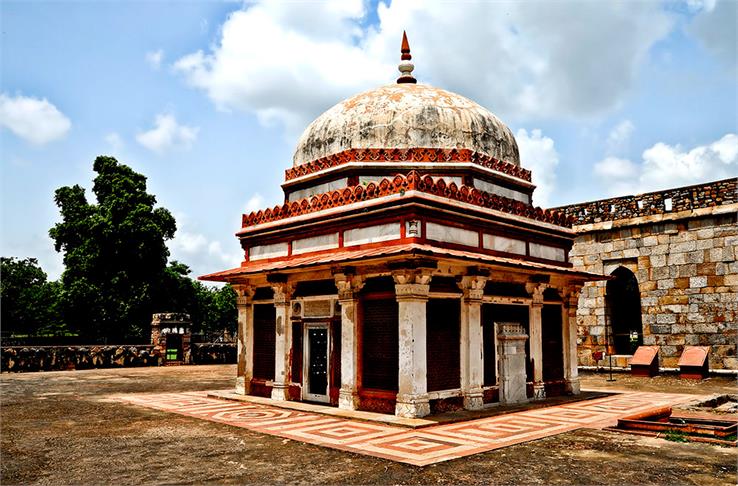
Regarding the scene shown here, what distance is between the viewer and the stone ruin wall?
20.3 meters

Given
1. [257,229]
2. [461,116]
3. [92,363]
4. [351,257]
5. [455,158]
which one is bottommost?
[92,363]

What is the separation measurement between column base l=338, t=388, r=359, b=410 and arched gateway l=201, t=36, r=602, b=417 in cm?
4

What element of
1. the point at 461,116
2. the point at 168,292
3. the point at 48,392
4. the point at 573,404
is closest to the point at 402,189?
the point at 461,116

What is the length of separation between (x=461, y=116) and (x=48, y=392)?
14592 mm

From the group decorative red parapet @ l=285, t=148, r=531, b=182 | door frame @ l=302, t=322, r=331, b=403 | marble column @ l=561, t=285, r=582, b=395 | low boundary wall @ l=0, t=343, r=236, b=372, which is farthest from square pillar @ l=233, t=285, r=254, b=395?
low boundary wall @ l=0, t=343, r=236, b=372

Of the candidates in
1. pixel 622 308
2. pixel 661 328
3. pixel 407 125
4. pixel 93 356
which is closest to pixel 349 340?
pixel 407 125

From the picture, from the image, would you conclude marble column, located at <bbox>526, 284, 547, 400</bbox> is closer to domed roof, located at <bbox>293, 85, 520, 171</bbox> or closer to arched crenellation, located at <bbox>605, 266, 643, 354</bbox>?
domed roof, located at <bbox>293, 85, 520, 171</bbox>

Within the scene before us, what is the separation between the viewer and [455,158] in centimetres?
1473

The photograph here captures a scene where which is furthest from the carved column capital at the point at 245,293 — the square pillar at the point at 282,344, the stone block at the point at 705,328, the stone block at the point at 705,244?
the stone block at the point at 705,244

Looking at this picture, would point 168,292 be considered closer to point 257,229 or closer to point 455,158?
point 257,229

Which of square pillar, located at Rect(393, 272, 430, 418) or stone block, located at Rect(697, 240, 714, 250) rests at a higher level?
stone block, located at Rect(697, 240, 714, 250)

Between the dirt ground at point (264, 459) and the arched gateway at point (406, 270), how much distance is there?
299cm

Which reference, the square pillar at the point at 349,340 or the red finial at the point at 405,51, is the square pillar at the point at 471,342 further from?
the red finial at the point at 405,51

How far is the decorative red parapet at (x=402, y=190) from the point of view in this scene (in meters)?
12.8
